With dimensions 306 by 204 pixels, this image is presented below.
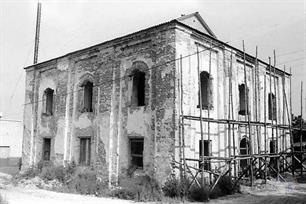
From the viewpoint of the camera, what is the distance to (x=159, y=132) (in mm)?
12266

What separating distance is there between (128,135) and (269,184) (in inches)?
255

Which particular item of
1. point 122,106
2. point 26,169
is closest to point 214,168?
point 122,106

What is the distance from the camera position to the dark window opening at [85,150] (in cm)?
1570

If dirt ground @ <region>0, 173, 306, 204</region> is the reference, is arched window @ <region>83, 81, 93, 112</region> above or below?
above

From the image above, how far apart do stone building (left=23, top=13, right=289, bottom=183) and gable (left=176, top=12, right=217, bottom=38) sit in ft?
0.19

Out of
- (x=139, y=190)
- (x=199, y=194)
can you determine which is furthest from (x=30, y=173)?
(x=199, y=194)

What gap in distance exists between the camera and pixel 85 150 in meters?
15.9

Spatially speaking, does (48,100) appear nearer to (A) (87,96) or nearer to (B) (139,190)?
(A) (87,96)

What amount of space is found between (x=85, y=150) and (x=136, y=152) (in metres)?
3.63

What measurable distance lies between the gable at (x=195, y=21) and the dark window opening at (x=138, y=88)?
4125mm

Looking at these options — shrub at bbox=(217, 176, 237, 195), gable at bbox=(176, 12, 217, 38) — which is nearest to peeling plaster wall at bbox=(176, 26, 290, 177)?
shrub at bbox=(217, 176, 237, 195)

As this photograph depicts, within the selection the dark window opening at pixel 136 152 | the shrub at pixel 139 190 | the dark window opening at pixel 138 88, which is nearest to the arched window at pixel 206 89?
the dark window opening at pixel 138 88

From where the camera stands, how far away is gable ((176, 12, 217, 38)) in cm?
1638

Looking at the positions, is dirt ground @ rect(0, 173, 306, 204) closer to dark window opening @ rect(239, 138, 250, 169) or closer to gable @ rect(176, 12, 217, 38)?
dark window opening @ rect(239, 138, 250, 169)
